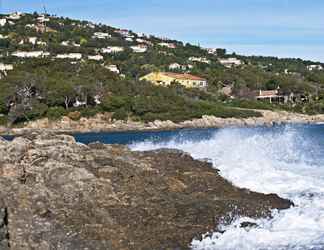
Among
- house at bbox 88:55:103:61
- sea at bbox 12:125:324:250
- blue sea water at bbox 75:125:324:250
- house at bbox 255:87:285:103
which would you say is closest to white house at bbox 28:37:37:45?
house at bbox 88:55:103:61

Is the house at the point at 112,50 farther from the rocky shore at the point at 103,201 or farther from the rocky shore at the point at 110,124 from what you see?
the rocky shore at the point at 103,201

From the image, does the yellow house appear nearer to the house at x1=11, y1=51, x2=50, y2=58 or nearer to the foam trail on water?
the house at x1=11, y1=51, x2=50, y2=58

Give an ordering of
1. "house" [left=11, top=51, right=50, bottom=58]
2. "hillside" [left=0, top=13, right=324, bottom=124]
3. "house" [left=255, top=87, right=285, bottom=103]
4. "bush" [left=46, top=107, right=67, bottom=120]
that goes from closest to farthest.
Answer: "bush" [left=46, top=107, right=67, bottom=120]
"hillside" [left=0, top=13, right=324, bottom=124]
"house" [left=255, top=87, right=285, bottom=103]
"house" [left=11, top=51, right=50, bottom=58]

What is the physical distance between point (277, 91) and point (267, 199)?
119595mm

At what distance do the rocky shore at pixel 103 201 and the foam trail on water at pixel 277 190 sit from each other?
696 millimetres

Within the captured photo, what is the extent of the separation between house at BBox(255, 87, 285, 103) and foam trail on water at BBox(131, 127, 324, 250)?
98125mm

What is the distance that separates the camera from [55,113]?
96.4 metres

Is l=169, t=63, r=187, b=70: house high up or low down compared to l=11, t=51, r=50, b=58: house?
down

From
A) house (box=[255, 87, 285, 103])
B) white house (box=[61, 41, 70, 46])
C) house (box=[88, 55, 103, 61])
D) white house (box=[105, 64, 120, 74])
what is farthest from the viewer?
white house (box=[61, 41, 70, 46])

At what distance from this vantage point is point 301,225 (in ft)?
52.2

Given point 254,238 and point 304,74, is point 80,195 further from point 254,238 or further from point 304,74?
point 304,74

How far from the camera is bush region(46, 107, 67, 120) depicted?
95.4m

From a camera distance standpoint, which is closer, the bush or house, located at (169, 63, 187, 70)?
the bush

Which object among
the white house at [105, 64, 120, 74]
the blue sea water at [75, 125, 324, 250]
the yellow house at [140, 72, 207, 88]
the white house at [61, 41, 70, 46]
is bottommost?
the blue sea water at [75, 125, 324, 250]
